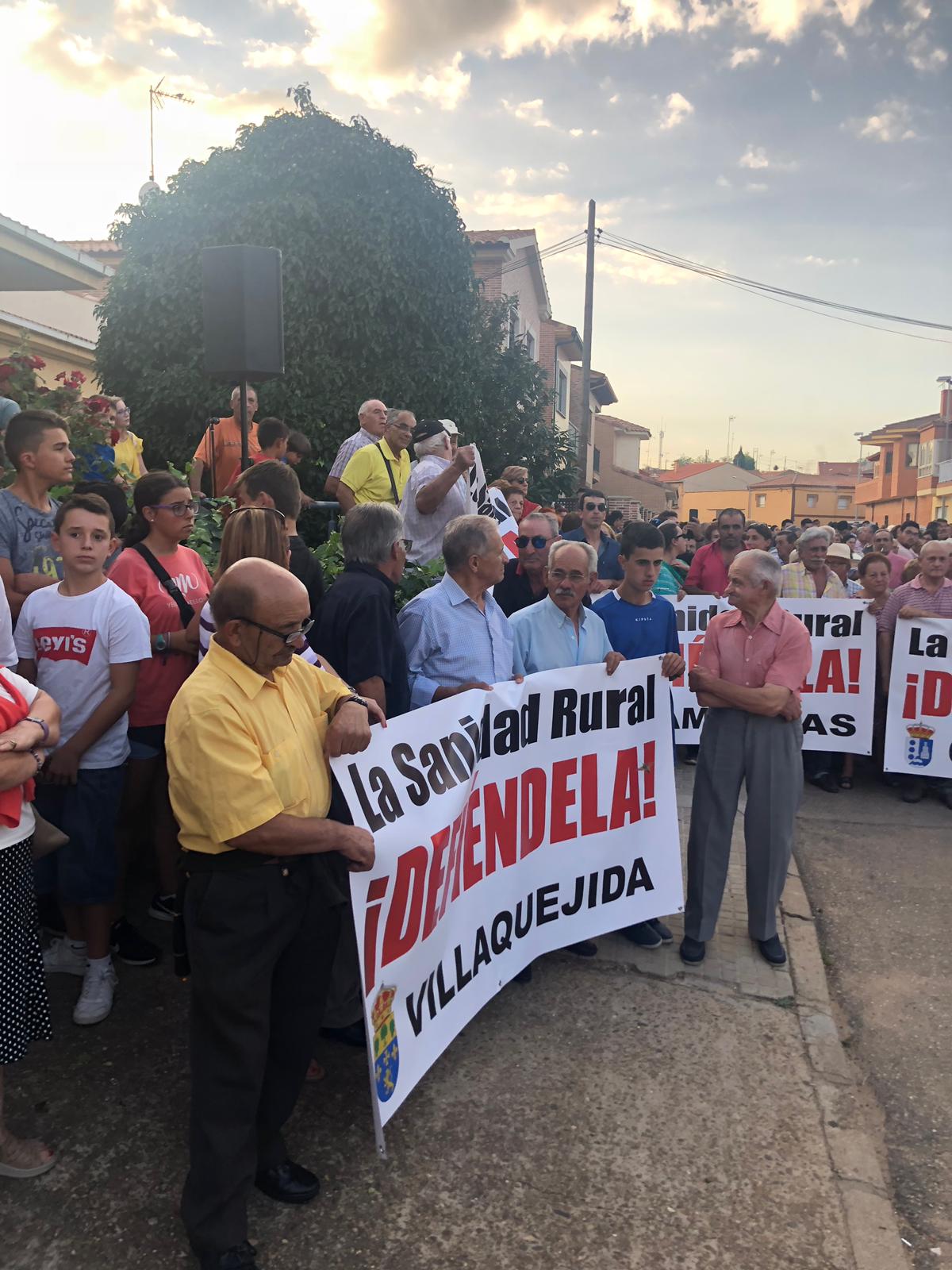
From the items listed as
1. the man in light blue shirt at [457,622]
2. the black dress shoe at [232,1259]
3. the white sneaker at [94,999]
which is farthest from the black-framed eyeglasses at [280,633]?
the white sneaker at [94,999]

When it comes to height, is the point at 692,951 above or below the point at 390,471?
below

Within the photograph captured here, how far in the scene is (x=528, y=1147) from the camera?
316cm

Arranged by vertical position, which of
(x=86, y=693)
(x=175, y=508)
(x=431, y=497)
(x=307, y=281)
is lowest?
(x=86, y=693)

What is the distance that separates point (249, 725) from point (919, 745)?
21.9ft

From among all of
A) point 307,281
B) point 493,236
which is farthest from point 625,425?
point 307,281

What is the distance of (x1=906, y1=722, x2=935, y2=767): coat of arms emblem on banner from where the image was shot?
7652mm

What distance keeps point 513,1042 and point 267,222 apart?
1178 cm

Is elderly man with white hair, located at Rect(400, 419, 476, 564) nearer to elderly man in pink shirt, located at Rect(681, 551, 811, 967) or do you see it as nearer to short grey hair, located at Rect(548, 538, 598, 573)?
short grey hair, located at Rect(548, 538, 598, 573)

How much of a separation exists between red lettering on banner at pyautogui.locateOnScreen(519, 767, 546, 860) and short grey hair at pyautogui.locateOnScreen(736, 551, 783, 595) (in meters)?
1.38

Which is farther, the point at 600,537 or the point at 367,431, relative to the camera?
the point at 600,537

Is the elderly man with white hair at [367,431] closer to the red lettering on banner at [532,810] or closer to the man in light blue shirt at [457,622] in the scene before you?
the man in light blue shirt at [457,622]

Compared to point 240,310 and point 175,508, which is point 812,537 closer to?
point 240,310

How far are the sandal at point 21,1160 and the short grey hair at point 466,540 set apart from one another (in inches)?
97.9

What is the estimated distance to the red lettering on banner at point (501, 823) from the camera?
3814mm
